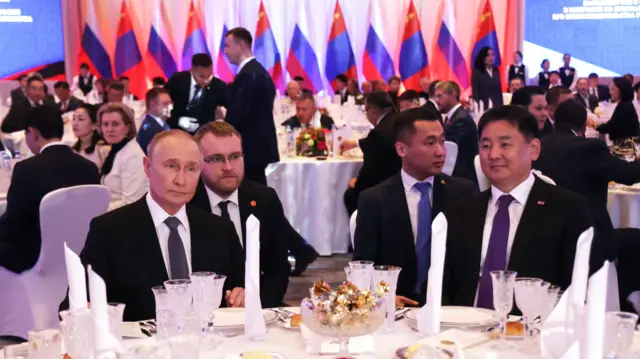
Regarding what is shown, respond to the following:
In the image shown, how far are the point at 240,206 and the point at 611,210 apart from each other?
295cm

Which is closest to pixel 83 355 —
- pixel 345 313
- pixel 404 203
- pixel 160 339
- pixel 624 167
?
pixel 160 339

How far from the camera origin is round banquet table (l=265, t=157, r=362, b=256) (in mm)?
6820

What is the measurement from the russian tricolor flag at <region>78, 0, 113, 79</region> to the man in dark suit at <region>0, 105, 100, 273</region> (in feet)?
33.9

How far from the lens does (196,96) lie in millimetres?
7398

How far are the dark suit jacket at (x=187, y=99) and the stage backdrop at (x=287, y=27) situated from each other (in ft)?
22.8

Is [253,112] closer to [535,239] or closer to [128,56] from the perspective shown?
[535,239]

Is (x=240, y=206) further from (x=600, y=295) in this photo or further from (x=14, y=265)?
(x=600, y=295)

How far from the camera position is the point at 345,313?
1872 millimetres

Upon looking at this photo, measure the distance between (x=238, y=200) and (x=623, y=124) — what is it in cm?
666

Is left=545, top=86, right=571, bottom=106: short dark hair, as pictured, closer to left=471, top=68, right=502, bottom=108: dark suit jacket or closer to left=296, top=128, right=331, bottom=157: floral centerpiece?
left=296, top=128, right=331, bottom=157: floral centerpiece

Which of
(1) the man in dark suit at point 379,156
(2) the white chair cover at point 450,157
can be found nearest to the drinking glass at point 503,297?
(1) the man in dark suit at point 379,156

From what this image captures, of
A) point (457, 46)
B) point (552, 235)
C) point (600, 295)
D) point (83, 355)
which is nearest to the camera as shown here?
point (600, 295)

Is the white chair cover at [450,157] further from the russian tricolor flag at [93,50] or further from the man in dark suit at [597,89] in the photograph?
the russian tricolor flag at [93,50]

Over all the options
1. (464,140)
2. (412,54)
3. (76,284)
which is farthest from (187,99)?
(412,54)
